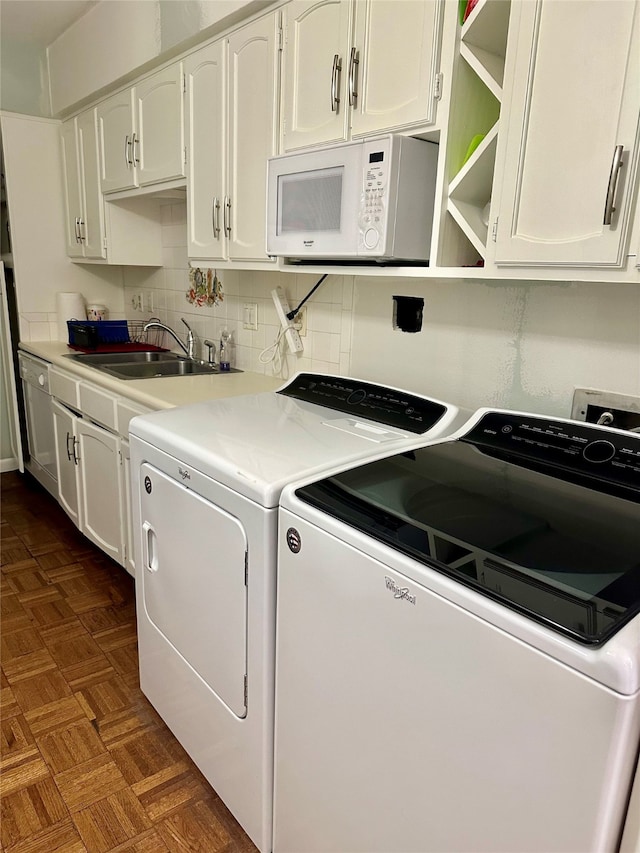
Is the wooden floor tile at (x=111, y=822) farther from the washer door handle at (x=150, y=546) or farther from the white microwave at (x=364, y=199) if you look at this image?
the white microwave at (x=364, y=199)

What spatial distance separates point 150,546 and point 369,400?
767mm

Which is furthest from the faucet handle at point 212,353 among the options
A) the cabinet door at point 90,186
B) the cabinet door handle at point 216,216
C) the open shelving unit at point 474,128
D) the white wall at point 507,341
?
the open shelving unit at point 474,128

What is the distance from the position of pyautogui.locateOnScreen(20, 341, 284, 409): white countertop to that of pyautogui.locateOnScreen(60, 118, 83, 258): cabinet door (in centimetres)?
99

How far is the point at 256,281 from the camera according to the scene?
8.09ft

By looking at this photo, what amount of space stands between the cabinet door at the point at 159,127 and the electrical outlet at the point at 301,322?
723 mm

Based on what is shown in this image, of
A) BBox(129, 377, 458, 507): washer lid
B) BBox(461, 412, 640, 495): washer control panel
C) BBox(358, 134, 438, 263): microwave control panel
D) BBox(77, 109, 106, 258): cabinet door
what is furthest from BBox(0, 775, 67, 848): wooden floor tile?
BBox(77, 109, 106, 258): cabinet door

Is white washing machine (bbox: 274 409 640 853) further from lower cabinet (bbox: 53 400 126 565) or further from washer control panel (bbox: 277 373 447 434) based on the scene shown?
lower cabinet (bbox: 53 400 126 565)

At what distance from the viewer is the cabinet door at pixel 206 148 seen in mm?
2020

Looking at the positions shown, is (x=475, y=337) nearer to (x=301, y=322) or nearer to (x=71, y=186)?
(x=301, y=322)

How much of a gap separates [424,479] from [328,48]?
4.05 ft

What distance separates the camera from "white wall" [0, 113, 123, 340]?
319 cm


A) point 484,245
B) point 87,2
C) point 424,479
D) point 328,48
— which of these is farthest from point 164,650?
point 87,2

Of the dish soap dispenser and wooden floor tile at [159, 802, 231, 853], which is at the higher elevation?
the dish soap dispenser

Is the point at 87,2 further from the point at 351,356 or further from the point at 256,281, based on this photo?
the point at 351,356
